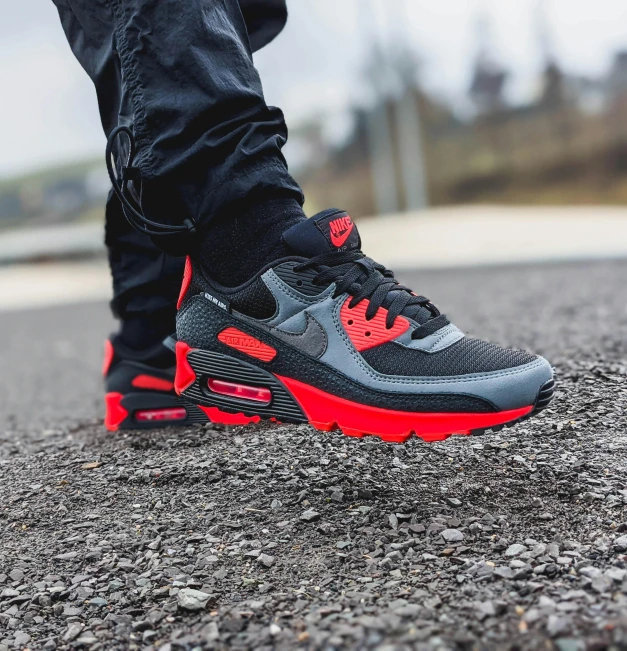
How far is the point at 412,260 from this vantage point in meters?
6.49

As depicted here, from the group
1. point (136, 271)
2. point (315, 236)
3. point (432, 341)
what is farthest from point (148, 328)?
point (432, 341)

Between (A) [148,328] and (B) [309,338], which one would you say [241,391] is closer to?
(B) [309,338]

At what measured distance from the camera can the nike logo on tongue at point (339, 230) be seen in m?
0.94

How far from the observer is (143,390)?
1312 mm

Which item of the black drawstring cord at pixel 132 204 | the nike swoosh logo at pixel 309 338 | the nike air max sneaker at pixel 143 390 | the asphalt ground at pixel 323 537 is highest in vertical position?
the black drawstring cord at pixel 132 204

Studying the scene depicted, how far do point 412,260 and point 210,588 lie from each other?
19.2 feet

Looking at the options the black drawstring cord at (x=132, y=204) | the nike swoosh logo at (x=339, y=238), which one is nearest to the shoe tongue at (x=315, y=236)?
the nike swoosh logo at (x=339, y=238)

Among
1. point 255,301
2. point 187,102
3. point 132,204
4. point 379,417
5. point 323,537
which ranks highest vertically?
point 187,102

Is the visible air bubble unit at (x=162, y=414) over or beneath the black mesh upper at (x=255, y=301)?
beneath

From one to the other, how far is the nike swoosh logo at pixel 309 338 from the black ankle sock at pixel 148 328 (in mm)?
424

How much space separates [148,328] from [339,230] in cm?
51

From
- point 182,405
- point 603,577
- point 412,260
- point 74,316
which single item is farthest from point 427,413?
point 412,260

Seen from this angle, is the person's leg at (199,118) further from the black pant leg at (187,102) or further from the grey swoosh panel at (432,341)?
the grey swoosh panel at (432,341)

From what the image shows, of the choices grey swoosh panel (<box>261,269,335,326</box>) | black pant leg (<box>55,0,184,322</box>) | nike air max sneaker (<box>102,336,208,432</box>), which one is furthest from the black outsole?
grey swoosh panel (<box>261,269,335,326</box>)
